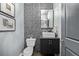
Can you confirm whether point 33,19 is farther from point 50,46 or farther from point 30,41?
point 50,46

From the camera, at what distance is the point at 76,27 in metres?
0.88

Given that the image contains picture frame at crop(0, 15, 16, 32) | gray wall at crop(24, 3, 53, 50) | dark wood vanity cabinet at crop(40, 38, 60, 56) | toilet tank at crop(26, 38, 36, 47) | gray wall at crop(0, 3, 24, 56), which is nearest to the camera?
picture frame at crop(0, 15, 16, 32)

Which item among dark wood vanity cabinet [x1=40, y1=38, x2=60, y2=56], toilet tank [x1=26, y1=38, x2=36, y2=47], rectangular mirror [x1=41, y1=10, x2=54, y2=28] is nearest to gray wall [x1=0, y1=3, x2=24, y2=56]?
toilet tank [x1=26, y1=38, x2=36, y2=47]

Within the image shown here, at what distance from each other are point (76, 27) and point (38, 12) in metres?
2.72

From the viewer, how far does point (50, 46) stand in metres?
2.84

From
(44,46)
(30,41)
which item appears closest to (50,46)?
(44,46)

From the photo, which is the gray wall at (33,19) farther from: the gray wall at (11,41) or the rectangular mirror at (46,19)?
the gray wall at (11,41)

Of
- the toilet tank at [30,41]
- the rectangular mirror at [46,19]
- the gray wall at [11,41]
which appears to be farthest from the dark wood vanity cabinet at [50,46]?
the rectangular mirror at [46,19]

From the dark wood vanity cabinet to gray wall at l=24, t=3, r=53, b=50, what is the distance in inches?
25.0

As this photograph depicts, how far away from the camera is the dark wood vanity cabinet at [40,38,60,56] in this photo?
2.82 meters

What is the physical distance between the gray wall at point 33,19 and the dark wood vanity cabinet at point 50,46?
0.64 metres

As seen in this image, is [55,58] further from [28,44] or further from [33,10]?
[33,10]

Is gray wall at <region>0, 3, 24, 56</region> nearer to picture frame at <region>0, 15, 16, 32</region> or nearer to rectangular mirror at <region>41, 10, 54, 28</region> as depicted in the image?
picture frame at <region>0, 15, 16, 32</region>

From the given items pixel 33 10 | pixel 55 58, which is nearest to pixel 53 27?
pixel 33 10
